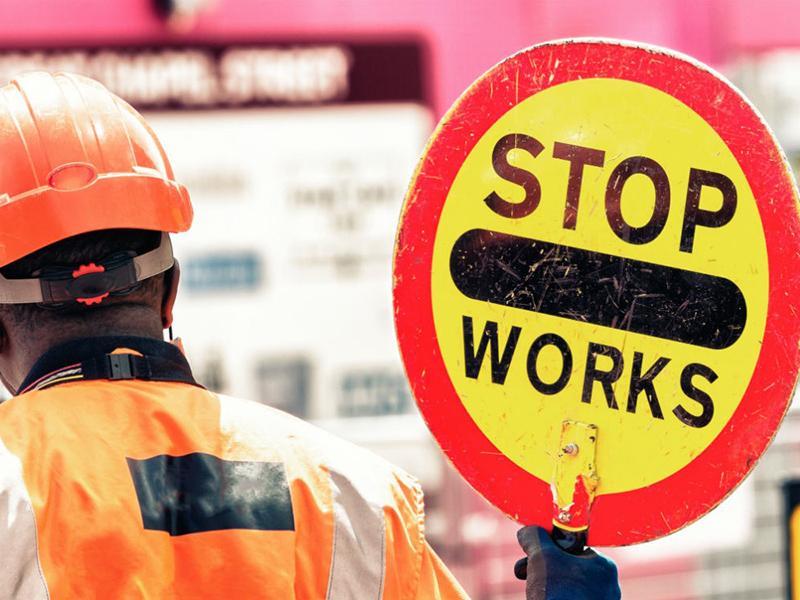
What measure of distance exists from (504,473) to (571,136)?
428mm

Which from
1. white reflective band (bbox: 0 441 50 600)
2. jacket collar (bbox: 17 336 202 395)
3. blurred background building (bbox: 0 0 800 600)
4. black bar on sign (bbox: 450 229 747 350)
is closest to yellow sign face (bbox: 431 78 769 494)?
black bar on sign (bbox: 450 229 747 350)

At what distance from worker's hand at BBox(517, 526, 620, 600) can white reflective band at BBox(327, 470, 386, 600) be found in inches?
7.4

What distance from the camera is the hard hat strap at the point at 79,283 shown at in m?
1.89

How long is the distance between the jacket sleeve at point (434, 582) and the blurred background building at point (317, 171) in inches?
149

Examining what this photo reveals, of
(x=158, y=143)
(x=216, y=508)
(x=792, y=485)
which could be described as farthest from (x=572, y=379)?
(x=792, y=485)

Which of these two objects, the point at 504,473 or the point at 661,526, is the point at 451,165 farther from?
the point at 661,526

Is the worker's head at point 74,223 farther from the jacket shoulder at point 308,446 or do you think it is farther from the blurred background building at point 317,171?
the blurred background building at point 317,171

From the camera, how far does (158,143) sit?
2.11 m

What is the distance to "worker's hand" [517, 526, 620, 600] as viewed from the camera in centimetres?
179

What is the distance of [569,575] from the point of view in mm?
1794

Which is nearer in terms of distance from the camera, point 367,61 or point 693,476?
point 693,476

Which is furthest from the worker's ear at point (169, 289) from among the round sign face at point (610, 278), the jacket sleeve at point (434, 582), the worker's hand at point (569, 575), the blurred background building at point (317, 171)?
the blurred background building at point (317, 171)

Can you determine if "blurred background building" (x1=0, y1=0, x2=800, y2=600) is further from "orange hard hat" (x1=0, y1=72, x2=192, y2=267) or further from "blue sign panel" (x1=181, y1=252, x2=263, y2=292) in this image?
"orange hard hat" (x1=0, y1=72, x2=192, y2=267)

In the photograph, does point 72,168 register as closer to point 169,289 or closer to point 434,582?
point 169,289
